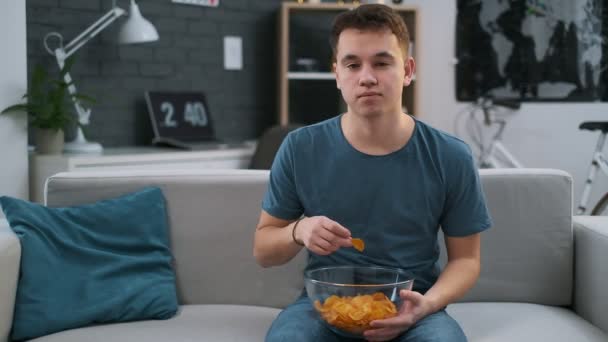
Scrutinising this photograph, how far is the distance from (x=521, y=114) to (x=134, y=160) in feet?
9.03

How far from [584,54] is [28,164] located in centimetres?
356

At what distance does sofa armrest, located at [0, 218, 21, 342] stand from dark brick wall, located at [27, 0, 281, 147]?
2.19 meters

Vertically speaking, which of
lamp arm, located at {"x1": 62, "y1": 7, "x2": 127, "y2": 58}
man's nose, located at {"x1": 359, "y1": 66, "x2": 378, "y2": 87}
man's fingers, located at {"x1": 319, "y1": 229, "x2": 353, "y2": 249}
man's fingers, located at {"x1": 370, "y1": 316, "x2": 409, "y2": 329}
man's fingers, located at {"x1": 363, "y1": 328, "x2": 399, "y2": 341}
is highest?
lamp arm, located at {"x1": 62, "y1": 7, "x2": 127, "y2": 58}

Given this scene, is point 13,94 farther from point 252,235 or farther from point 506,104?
point 506,104

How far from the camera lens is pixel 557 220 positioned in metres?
1.99

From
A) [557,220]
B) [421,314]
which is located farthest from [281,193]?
[557,220]

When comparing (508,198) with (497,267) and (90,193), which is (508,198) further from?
(90,193)

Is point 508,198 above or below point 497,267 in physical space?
above

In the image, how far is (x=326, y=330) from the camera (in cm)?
149

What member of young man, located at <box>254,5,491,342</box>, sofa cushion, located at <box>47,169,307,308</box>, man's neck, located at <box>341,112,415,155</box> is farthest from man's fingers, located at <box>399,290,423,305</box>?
sofa cushion, located at <box>47,169,307,308</box>

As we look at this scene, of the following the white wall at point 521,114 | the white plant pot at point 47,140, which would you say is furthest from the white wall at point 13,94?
the white wall at point 521,114

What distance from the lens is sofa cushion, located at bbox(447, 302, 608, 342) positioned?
1.68 m

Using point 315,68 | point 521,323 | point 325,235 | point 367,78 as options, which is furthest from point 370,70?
point 315,68

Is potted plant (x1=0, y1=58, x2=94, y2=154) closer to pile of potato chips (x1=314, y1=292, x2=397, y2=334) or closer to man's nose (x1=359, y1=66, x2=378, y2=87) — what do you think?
man's nose (x1=359, y1=66, x2=378, y2=87)
